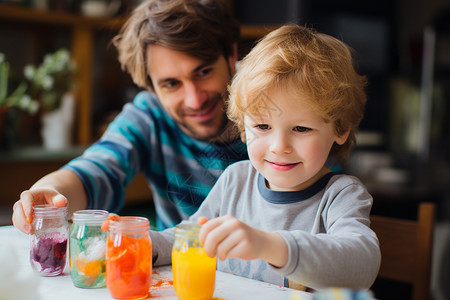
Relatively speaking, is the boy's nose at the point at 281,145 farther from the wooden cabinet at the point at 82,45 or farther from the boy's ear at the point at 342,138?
the wooden cabinet at the point at 82,45

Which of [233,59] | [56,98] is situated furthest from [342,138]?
[56,98]

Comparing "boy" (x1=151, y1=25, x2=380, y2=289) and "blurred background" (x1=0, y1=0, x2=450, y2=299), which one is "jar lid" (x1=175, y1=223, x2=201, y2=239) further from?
"blurred background" (x1=0, y1=0, x2=450, y2=299)

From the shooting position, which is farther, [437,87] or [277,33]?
[437,87]

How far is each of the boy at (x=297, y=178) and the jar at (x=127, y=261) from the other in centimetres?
13

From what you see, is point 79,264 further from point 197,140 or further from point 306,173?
point 197,140

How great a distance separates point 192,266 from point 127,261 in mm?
105

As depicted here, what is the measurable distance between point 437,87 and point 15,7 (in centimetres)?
298

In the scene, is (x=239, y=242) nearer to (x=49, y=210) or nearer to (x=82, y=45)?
(x=49, y=210)

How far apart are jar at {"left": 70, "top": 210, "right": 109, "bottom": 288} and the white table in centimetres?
2

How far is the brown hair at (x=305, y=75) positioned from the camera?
0.85 metres

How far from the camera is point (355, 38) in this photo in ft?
11.6

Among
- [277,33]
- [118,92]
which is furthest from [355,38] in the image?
[277,33]

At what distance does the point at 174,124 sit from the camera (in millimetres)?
1381

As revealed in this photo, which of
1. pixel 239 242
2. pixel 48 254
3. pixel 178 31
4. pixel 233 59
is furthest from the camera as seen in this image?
pixel 233 59
